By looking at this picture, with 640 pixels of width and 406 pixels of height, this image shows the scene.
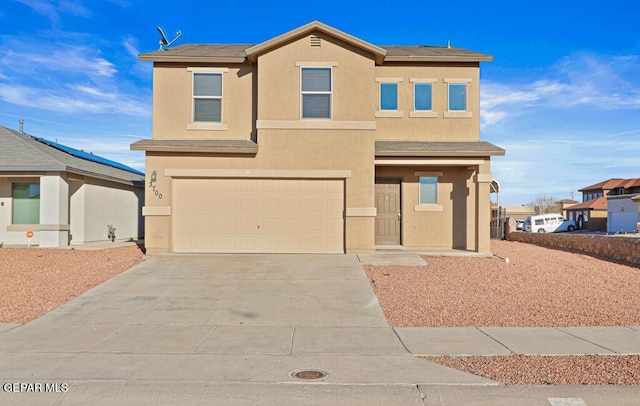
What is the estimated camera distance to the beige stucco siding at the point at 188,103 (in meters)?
15.5

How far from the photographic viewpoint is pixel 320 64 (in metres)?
14.9

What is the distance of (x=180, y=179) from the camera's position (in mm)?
14828

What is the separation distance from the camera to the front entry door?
1658 centimetres

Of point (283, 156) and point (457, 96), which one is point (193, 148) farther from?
point (457, 96)

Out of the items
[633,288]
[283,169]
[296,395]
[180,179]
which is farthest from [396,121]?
[296,395]

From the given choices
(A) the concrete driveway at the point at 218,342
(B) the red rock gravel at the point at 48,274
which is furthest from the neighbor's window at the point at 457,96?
(B) the red rock gravel at the point at 48,274

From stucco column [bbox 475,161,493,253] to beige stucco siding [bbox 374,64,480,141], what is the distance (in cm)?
150

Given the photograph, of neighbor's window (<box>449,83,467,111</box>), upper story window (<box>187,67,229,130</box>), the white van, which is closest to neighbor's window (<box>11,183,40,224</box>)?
upper story window (<box>187,67,229,130</box>)

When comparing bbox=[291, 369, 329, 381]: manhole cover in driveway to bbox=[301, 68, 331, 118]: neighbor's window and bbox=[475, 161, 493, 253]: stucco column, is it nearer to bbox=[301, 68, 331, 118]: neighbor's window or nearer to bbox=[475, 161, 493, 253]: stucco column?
bbox=[301, 68, 331, 118]: neighbor's window

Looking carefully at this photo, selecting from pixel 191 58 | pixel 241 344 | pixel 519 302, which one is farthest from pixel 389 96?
pixel 241 344

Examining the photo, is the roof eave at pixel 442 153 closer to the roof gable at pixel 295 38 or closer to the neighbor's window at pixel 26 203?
the roof gable at pixel 295 38

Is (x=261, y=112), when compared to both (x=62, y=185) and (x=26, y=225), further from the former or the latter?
(x=26, y=225)

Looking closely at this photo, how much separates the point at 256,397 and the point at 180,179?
10.3m

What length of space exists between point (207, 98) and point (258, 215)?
404cm
